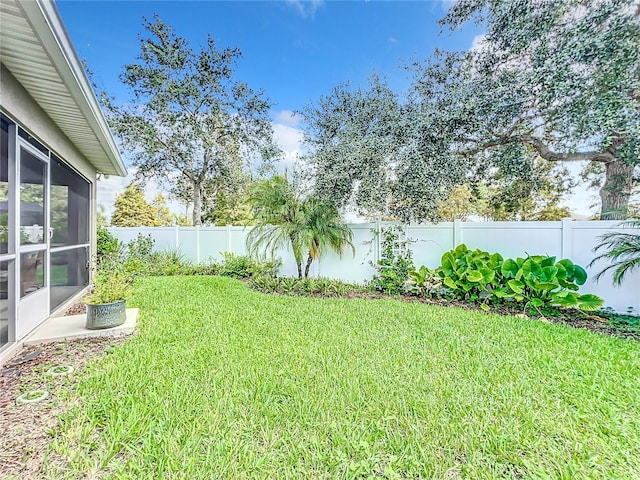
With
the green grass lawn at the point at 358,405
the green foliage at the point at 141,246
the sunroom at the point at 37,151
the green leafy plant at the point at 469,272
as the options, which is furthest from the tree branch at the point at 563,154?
the green foliage at the point at 141,246

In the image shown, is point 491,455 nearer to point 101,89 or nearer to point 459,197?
point 459,197

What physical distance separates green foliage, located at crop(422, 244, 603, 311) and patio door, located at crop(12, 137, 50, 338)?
535 cm

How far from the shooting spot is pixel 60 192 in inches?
177

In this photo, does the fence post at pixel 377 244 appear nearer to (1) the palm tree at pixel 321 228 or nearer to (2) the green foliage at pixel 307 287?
(1) the palm tree at pixel 321 228

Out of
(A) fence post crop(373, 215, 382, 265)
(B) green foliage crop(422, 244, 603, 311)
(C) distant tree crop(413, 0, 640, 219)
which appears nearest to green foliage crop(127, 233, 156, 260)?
(A) fence post crop(373, 215, 382, 265)

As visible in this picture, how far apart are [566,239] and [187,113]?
1176 cm

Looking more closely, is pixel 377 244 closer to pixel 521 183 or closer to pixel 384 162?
pixel 384 162

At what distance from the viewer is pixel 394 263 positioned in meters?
5.80

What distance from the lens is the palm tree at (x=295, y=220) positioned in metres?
5.96

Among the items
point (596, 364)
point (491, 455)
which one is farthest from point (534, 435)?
point (596, 364)

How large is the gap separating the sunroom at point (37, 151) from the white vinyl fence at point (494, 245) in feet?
13.6

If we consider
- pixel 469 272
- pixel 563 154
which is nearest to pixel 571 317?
pixel 469 272

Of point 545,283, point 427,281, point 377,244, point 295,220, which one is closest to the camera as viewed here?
point 545,283

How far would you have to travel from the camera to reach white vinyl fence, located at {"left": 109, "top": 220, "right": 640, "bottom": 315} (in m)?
4.49
